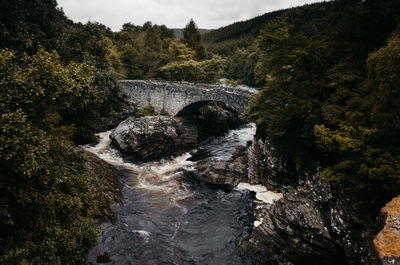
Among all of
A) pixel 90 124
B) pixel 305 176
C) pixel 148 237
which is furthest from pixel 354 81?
pixel 90 124

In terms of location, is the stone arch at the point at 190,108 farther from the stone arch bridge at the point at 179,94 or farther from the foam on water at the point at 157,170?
the foam on water at the point at 157,170

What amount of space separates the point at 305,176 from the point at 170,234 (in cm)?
838

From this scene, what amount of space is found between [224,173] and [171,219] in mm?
5943

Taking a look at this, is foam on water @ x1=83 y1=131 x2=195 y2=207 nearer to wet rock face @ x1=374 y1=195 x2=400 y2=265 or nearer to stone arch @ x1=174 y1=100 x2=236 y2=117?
stone arch @ x1=174 y1=100 x2=236 y2=117

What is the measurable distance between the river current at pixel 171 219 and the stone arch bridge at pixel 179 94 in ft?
25.3

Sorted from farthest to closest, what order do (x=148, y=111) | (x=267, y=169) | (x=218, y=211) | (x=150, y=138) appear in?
(x=148, y=111), (x=150, y=138), (x=267, y=169), (x=218, y=211)

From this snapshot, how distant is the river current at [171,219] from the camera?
1141cm

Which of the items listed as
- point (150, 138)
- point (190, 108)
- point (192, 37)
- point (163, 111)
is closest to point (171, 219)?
point (150, 138)

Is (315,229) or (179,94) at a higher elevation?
(179,94)

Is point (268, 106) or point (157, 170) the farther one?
point (157, 170)

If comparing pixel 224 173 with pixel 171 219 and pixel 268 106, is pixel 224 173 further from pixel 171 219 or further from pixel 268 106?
pixel 268 106

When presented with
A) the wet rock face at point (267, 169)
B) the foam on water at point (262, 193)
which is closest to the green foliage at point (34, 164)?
the foam on water at point (262, 193)

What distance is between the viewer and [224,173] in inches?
726

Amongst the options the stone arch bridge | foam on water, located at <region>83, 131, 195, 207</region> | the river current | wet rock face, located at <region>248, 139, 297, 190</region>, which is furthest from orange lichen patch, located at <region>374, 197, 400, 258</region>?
the stone arch bridge
